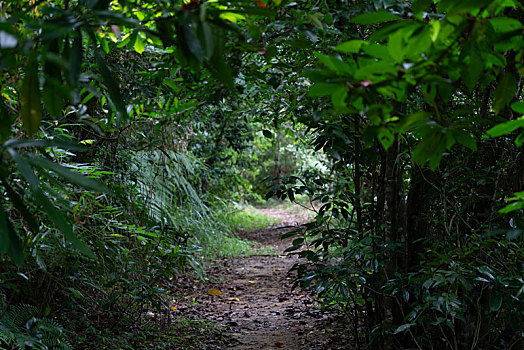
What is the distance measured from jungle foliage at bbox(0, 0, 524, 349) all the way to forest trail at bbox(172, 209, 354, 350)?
0.63 metres

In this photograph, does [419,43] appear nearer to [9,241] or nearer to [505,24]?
[505,24]

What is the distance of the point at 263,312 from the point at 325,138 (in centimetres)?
242

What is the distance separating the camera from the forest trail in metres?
3.36

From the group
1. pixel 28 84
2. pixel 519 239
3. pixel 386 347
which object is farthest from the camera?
pixel 386 347

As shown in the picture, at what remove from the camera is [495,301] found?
1822 mm

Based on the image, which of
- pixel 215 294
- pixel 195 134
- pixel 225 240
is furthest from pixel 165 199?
pixel 225 240

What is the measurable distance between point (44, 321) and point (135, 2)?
1758mm

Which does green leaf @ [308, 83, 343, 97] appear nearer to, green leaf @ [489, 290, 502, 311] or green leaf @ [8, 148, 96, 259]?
green leaf @ [8, 148, 96, 259]

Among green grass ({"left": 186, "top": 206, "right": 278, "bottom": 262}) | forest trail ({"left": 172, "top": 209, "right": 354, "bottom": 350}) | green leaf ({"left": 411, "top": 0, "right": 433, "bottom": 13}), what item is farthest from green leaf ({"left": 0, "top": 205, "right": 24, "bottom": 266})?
green grass ({"left": 186, "top": 206, "right": 278, "bottom": 262})

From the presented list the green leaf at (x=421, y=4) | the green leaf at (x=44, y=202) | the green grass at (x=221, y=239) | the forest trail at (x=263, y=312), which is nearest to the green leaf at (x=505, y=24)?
the green leaf at (x=421, y=4)

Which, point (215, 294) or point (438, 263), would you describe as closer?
point (438, 263)

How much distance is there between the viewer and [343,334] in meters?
3.31

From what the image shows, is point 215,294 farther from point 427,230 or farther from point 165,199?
point 427,230

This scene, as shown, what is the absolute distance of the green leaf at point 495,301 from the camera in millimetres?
1798
